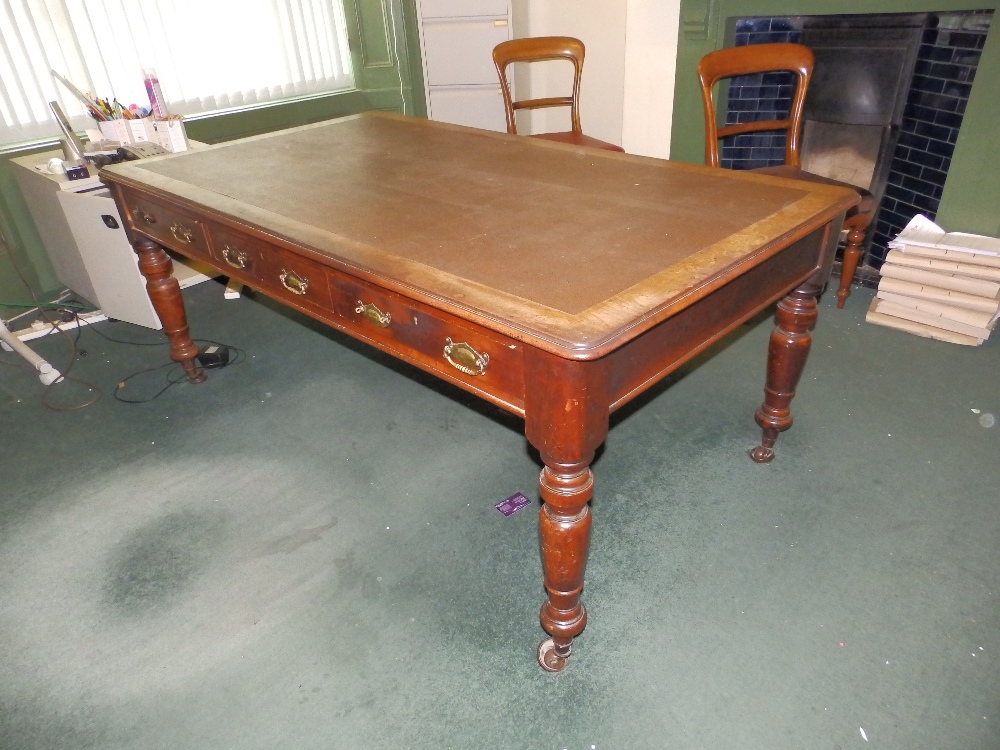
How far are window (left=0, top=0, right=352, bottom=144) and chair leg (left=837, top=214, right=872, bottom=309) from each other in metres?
2.94

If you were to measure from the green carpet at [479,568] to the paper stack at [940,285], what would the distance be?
138 mm

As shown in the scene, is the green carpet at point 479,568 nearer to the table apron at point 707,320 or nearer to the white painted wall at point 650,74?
the table apron at point 707,320

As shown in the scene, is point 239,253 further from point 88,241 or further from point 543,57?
point 543,57

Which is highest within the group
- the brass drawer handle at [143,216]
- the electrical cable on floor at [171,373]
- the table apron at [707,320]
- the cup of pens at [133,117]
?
the cup of pens at [133,117]

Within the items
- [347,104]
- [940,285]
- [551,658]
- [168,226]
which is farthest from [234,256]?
[347,104]

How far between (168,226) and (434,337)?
44.6 inches

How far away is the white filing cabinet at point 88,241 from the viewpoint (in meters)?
2.52

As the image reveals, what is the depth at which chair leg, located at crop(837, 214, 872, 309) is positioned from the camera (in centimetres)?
253

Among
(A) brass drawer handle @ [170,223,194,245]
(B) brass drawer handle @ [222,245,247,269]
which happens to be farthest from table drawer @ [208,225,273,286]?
(A) brass drawer handle @ [170,223,194,245]

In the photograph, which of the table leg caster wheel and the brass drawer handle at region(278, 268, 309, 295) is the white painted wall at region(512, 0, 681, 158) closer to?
the brass drawer handle at region(278, 268, 309, 295)

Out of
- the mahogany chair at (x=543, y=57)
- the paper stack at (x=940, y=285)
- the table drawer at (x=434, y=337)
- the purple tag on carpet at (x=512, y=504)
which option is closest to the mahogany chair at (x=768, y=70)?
the paper stack at (x=940, y=285)

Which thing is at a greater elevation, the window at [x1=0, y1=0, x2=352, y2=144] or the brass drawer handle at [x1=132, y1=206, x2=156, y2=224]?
the window at [x1=0, y1=0, x2=352, y2=144]

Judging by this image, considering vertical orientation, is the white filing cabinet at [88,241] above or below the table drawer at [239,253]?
below

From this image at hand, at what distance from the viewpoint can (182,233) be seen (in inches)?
72.4
